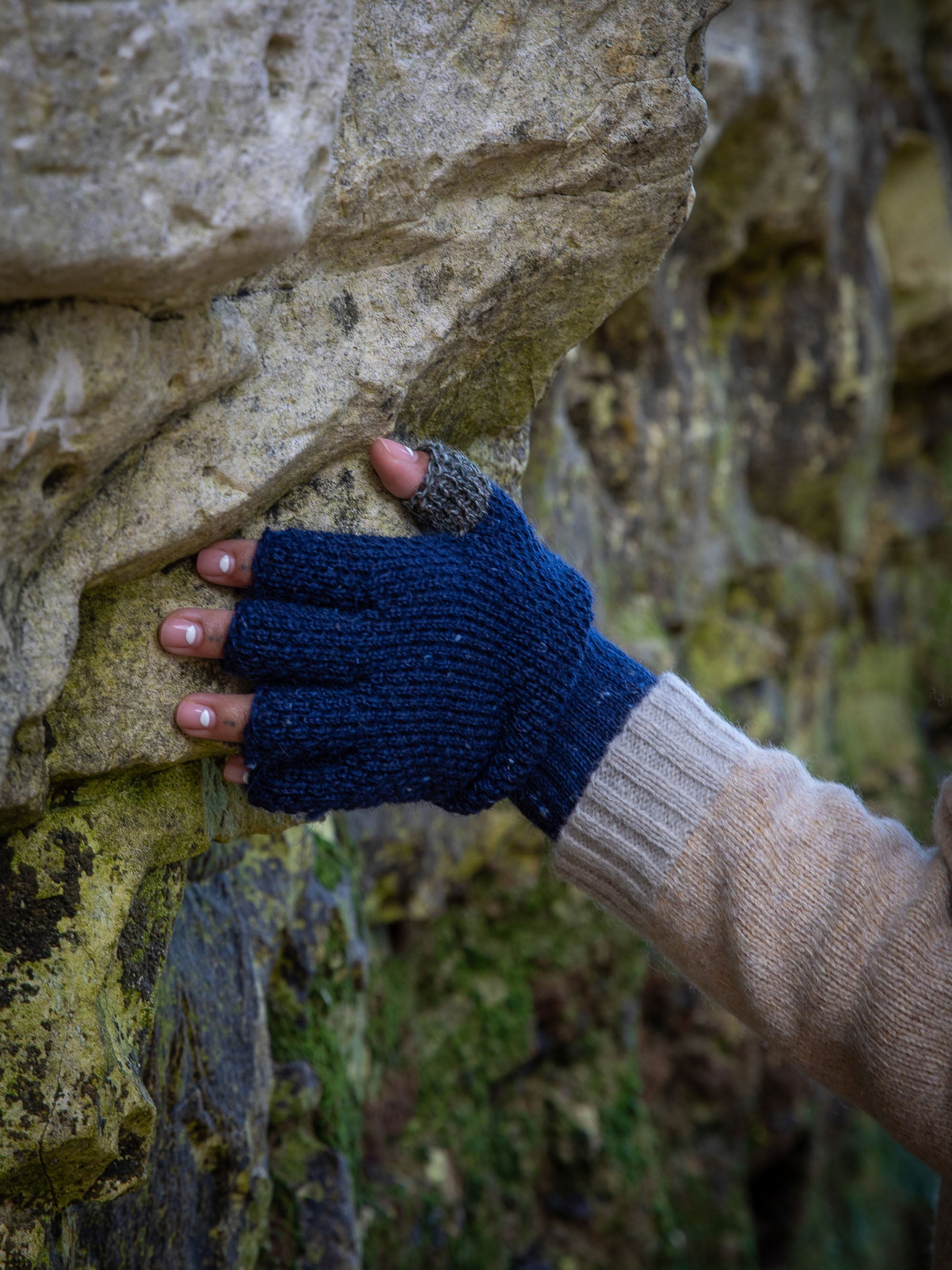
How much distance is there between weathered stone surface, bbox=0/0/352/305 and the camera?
0.76 meters

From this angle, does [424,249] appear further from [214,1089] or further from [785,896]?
[214,1089]

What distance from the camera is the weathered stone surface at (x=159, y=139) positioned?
76cm

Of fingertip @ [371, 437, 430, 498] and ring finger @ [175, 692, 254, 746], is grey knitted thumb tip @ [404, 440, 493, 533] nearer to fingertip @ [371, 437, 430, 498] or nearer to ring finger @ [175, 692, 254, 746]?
fingertip @ [371, 437, 430, 498]

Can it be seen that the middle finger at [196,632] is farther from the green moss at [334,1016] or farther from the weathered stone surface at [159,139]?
the green moss at [334,1016]

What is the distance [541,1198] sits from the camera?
2.62m

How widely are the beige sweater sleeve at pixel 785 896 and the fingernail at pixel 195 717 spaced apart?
468 millimetres

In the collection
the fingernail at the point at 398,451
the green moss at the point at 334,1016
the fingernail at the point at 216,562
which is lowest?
the green moss at the point at 334,1016

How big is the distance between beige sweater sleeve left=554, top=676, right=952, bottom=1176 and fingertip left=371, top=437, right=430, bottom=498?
403mm

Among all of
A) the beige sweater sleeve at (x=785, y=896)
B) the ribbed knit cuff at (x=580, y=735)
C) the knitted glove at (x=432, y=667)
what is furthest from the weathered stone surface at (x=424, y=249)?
the beige sweater sleeve at (x=785, y=896)

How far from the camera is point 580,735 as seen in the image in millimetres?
1259

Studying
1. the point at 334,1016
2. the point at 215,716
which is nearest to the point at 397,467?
the point at 215,716

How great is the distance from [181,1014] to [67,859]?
17.6 inches

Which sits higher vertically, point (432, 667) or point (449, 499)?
point (449, 499)

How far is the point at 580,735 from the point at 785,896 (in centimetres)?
31
